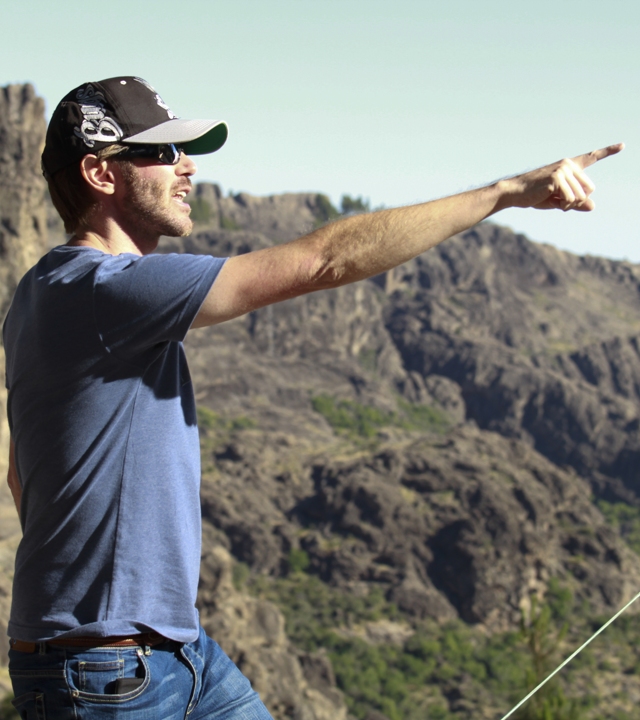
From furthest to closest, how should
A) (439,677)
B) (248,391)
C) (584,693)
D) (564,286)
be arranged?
(564,286)
(248,391)
(439,677)
(584,693)

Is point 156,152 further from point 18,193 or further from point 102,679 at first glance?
point 18,193

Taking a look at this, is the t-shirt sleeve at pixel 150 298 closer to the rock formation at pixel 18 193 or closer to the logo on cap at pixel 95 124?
the logo on cap at pixel 95 124

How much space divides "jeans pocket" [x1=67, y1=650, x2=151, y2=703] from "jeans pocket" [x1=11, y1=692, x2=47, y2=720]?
112 millimetres

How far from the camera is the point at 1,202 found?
49125 millimetres

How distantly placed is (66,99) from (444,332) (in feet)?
359

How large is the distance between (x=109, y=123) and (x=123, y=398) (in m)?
0.65

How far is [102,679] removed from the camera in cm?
224

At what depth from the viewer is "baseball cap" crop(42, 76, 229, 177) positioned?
7.86 ft

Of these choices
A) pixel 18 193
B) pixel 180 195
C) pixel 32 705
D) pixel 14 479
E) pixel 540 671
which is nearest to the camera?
pixel 32 705

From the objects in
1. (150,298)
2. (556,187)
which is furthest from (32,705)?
(556,187)

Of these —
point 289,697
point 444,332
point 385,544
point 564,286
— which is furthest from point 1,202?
point 564,286

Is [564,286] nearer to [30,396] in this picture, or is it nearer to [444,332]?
[444,332]

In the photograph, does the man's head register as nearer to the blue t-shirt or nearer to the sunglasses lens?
the sunglasses lens

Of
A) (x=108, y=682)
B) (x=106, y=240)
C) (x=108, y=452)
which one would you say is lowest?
(x=108, y=682)
